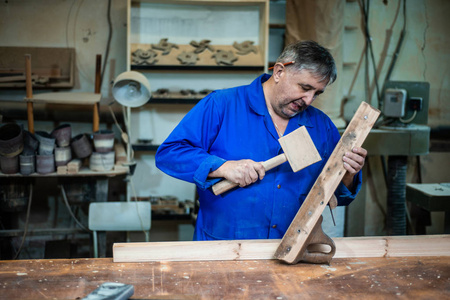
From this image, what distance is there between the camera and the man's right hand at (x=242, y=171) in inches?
76.3

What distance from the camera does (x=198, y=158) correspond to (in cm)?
204

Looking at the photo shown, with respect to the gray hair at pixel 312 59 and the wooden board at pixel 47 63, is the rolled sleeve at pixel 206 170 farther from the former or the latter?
the wooden board at pixel 47 63

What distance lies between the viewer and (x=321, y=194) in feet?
6.15

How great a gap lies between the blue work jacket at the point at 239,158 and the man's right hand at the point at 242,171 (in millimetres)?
161

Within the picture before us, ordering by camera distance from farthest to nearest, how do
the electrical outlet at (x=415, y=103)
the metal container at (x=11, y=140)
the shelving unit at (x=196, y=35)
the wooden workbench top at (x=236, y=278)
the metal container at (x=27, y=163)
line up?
1. the shelving unit at (x=196, y=35)
2. the electrical outlet at (x=415, y=103)
3. the metal container at (x=27, y=163)
4. the metal container at (x=11, y=140)
5. the wooden workbench top at (x=236, y=278)

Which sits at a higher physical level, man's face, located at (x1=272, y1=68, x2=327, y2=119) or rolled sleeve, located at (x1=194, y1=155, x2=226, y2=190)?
man's face, located at (x1=272, y1=68, x2=327, y2=119)

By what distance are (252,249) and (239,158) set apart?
0.43m

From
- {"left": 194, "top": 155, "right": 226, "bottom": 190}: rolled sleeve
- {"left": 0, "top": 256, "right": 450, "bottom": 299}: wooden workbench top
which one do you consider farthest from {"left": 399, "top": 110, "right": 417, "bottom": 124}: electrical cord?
{"left": 194, "top": 155, "right": 226, "bottom": 190}: rolled sleeve

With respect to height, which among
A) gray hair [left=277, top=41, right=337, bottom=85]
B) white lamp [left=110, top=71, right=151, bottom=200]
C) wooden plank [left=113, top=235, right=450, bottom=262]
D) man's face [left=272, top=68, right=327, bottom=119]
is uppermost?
gray hair [left=277, top=41, right=337, bottom=85]

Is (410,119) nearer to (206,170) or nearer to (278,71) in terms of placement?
(278,71)

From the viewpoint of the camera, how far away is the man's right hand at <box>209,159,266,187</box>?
1.94 meters

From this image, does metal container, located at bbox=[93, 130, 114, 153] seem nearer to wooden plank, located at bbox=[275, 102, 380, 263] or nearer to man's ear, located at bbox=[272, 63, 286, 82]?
man's ear, located at bbox=[272, 63, 286, 82]

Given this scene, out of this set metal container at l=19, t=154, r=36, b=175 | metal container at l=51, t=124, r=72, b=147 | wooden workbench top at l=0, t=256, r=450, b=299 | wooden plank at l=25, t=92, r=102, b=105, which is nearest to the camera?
wooden workbench top at l=0, t=256, r=450, b=299

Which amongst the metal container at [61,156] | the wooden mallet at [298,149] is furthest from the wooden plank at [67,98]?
the wooden mallet at [298,149]
